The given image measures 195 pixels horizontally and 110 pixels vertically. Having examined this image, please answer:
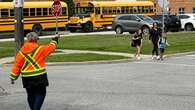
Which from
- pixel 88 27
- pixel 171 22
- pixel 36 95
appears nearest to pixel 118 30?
pixel 88 27

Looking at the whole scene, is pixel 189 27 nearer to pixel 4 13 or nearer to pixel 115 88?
pixel 4 13

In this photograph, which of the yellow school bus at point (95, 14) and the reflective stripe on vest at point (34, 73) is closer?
the reflective stripe on vest at point (34, 73)

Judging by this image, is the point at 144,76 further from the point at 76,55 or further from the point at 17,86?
the point at 76,55

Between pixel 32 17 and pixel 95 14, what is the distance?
7.25 meters

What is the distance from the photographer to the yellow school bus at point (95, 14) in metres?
50.5

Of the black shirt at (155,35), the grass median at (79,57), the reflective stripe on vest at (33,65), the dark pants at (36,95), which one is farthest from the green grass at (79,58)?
the reflective stripe on vest at (33,65)

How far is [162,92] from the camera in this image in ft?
43.6

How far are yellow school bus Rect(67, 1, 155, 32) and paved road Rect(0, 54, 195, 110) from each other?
2922cm

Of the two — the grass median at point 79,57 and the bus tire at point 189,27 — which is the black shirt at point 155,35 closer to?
the grass median at point 79,57

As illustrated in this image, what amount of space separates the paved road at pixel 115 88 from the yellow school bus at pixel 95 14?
29223 millimetres

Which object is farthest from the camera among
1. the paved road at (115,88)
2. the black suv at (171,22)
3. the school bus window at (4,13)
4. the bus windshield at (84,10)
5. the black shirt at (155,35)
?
the bus windshield at (84,10)

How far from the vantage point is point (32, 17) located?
150 feet

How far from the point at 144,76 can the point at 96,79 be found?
163 cm

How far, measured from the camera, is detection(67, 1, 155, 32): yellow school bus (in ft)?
166
